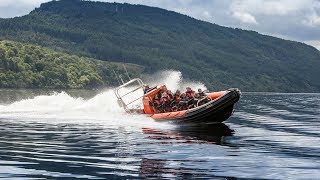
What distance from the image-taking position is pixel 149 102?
116ft

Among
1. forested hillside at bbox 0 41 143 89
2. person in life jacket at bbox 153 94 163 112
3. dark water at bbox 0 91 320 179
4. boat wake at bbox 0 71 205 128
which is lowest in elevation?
dark water at bbox 0 91 320 179

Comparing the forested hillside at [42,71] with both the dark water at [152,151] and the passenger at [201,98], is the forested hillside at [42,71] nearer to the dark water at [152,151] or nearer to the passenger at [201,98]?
the passenger at [201,98]

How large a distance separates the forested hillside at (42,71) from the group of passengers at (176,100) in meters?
98.6

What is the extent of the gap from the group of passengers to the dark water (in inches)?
68.9

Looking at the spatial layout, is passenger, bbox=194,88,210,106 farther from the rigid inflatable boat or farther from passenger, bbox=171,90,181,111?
passenger, bbox=171,90,181,111

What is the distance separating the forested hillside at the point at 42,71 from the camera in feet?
440

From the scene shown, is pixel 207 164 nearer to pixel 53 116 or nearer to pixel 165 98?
pixel 165 98

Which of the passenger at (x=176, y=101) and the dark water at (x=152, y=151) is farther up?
the passenger at (x=176, y=101)

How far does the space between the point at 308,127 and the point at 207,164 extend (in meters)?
18.5

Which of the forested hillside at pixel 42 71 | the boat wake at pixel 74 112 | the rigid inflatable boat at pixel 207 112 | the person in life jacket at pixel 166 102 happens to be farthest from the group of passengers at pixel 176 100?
the forested hillside at pixel 42 71

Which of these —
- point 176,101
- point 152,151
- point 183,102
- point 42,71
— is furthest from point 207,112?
point 42,71

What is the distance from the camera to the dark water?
51.1 feet

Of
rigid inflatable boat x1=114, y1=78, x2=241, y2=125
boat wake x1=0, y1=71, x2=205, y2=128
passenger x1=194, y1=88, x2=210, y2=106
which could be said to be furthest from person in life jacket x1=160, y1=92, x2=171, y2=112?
passenger x1=194, y1=88, x2=210, y2=106

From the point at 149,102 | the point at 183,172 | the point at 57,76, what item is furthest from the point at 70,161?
the point at 57,76
